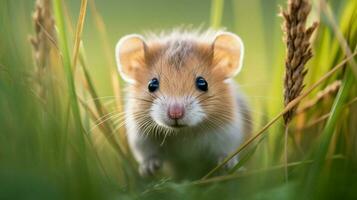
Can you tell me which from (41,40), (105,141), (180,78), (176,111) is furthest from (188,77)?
(41,40)

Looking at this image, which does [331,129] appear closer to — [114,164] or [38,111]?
[38,111]

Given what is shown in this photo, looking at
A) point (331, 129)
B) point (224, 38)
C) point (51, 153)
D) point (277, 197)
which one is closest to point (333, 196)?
point (277, 197)

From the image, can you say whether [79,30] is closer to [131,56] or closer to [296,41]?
[131,56]

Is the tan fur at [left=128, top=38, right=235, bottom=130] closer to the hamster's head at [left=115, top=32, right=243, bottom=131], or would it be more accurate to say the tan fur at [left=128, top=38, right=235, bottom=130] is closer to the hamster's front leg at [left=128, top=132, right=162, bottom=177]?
the hamster's head at [left=115, top=32, right=243, bottom=131]

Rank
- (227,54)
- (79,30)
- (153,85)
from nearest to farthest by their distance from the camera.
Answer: (79,30) → (153,85) → (227,54)

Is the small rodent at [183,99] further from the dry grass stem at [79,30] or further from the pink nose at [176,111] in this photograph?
the dry grass stem at [79,30]

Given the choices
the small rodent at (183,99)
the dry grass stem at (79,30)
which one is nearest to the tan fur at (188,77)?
the small rodent at (183,99)

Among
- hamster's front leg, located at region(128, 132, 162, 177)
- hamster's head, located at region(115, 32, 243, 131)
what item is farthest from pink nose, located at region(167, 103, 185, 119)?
hamster's front leg, located at region(128, 132, 162, 177)
